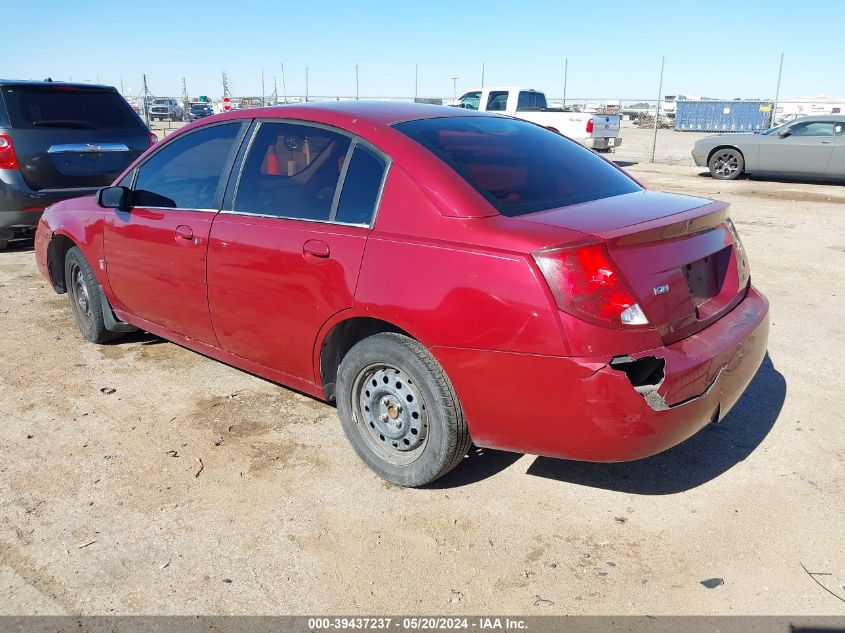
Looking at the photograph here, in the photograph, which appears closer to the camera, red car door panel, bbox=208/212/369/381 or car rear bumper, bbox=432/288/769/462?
car rear bumper, bbox=432/288/769/462

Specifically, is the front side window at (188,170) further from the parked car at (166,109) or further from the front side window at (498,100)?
the parked car at (166,109)

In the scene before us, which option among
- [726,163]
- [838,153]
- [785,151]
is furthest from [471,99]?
[838,153]

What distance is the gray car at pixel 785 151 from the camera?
14.5 m

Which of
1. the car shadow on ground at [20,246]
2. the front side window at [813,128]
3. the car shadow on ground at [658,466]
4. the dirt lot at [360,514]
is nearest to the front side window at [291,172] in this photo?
the dirt lot at [360,514]

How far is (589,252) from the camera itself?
254 centimetres

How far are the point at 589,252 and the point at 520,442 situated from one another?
2.62ft

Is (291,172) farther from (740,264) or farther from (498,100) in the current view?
(498,100)

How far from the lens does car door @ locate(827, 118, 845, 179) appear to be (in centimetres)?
1431

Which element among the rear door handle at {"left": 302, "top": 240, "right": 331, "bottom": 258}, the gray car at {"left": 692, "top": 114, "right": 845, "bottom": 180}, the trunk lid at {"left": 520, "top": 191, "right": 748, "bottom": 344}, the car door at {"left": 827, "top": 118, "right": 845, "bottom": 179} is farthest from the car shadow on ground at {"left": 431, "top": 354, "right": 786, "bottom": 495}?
the gray car at {"left": 692, "top": 114, "right": 845, "bottom": 180}

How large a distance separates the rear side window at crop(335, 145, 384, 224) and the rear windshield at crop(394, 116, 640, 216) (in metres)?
0.22

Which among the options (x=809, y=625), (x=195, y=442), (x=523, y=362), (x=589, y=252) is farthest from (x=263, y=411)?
(x=809, y=625)

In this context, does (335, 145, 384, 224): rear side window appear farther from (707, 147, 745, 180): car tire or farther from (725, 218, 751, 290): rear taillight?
(707, 147, 745, 180): car tire

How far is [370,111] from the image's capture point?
3.48m

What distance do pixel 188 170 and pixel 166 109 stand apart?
3742 centimetres
